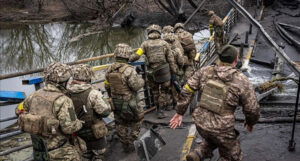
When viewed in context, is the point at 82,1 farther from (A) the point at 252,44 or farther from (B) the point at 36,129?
(B) the point at 36,129

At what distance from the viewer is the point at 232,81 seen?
349 centimetres

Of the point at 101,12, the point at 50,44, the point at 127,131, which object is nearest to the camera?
the point at 127,131

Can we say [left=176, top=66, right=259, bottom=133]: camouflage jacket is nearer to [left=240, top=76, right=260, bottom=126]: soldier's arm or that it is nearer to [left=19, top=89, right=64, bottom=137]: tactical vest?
[left=240, top=76, right=260, bottom=126]: soldier's arm

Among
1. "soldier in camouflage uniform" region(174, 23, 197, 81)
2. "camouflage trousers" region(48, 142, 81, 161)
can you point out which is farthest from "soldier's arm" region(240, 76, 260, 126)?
"soldier in camouflage uniform" region(174, 23, 197, 81)

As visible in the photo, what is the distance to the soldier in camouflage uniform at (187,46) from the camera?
25.9 ft

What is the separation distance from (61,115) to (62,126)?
0.14 m

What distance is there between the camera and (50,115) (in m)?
3.43

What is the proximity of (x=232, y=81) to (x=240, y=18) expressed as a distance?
15.3 m

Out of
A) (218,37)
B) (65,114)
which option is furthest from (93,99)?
(218,37)

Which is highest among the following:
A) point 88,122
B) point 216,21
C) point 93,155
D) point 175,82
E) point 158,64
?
point 216,21

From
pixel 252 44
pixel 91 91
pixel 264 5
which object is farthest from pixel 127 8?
→ pixel 91 91

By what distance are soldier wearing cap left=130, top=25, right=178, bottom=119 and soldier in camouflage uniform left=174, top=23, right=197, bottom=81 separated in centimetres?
136

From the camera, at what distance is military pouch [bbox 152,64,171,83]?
636cm

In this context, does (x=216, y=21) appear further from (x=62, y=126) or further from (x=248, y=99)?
(x=62, y=126)
